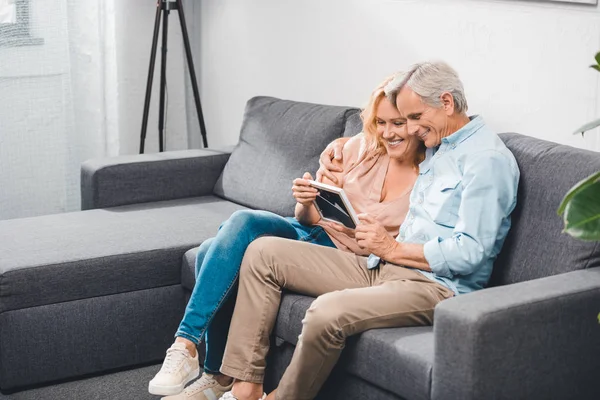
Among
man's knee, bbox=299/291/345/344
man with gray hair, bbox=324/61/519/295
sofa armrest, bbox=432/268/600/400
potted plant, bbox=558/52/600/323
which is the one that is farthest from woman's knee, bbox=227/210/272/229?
potted plant, bbox=558/52/600/323

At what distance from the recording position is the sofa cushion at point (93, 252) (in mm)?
3037

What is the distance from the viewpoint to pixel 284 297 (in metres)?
2.76

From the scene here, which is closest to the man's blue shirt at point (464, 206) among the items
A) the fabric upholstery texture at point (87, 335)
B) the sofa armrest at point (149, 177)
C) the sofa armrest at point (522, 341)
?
the sofa armrest at point (522, 341)

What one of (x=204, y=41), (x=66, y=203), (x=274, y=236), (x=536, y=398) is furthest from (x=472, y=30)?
(x=66, y=203)

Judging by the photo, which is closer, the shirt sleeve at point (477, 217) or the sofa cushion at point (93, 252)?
the shirt sleeve at point (477, 217)

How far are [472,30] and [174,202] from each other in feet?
4.70

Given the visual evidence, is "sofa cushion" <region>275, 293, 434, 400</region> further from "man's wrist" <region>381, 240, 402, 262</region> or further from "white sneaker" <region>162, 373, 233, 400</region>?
"white sneaker" <region>162, 373, 233, 400</region>

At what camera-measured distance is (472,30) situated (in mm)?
3236

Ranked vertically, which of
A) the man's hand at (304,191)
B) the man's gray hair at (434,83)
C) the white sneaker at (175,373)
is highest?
the man's gray hair at (434,83)

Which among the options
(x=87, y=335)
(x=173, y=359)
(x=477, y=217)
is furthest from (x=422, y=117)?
(x=87, y=335)

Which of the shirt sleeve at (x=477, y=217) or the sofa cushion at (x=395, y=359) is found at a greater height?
the shirt sleeve at (x=477, y=217)

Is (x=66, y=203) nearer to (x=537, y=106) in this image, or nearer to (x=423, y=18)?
(x=423, y=18)

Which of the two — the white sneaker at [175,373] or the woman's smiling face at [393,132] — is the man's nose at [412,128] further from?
the white sneaker at [175,373]

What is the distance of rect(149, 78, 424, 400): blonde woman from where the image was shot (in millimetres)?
2801
